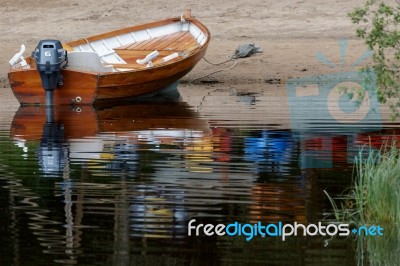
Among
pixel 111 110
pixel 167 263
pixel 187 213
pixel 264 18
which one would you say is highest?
pixel 264 18

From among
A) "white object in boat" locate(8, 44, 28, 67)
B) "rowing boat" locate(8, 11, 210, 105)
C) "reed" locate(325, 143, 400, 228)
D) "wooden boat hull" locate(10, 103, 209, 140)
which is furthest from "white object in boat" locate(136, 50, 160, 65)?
"reed" locate(325, 143, 400, 228)

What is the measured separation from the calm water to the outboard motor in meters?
0.59

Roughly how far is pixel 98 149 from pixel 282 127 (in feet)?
12.3

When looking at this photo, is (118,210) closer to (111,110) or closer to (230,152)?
(230,152)

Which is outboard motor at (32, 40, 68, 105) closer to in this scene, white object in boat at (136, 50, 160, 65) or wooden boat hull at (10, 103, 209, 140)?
wooden boat hull at (10, 103, 209, 140)

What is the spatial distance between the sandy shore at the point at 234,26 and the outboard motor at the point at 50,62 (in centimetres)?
408

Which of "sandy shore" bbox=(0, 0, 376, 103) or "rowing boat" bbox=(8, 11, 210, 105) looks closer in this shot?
"rowing boat" bbox=(8, 11, 210, 105)

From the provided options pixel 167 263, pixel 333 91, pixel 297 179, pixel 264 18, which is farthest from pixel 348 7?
pixel 167 263

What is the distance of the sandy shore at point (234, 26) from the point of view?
2772cm

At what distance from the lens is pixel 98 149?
16.1m

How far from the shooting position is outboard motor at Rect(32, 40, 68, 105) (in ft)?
71.5

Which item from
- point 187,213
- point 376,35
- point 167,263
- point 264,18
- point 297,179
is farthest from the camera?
point 264,18

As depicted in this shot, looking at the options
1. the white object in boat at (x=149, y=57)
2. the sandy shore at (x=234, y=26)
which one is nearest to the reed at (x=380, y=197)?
the white object in boat at (x=149, y=57)

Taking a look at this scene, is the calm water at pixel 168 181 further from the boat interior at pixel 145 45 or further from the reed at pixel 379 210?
the boat interior at pixel 145 45
